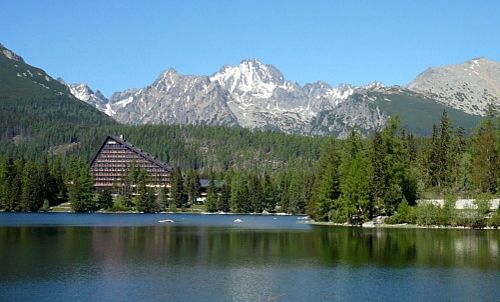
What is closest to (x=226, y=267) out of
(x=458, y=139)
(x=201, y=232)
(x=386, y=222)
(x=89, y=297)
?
(x=89, y=297)

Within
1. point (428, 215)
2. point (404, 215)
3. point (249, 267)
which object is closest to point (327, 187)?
point (404, 215)

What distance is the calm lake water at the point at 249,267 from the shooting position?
53.2 meters

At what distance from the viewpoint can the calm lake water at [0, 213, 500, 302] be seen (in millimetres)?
53250

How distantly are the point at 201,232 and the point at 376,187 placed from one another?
39286 millimetres

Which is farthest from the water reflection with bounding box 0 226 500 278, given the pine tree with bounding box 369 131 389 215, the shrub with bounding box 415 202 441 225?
the pine tree with bounding box 369 131 389 215

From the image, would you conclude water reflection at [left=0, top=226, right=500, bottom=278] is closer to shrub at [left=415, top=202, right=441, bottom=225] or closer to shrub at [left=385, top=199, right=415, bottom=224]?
shrub at [left=415, top=202, right=441, bottom=225]

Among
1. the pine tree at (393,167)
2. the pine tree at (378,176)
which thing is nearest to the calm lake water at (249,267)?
the pine tree at (393,167)

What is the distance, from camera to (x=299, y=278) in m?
61.4

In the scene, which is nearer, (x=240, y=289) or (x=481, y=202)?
(x=240, y=289)

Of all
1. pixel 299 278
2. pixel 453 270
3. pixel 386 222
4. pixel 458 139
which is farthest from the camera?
pixel 458 139

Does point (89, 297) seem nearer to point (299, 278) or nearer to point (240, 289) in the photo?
point (240, 289)

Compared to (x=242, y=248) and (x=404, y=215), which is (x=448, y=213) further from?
(x=242, y=248)

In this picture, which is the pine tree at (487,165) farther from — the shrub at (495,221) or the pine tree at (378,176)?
the pine tree at (378,176)

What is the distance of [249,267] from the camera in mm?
68938
